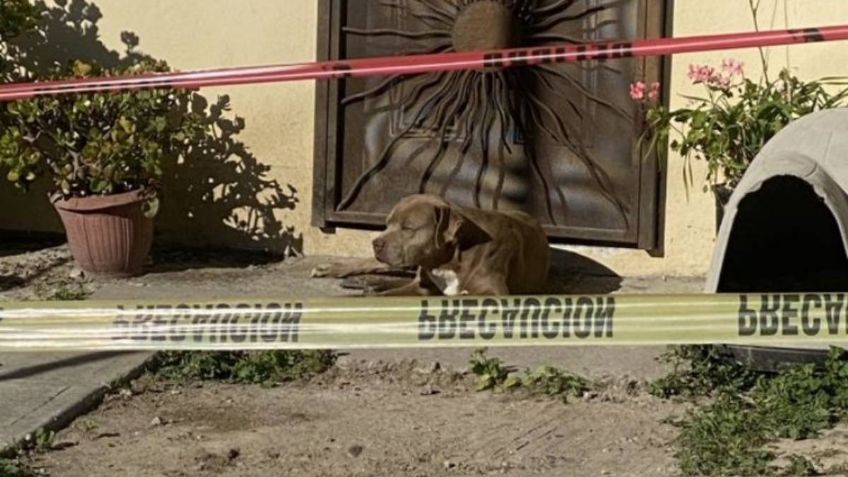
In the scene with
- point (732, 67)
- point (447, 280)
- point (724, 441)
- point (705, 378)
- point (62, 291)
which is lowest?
Answer: point (724, 441)

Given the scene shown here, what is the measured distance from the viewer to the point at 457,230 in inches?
326

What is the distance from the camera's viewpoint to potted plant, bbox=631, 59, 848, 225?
8.49 m

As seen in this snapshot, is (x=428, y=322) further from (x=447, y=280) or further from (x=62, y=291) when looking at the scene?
(x=62, y=291)

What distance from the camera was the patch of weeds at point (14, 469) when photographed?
5930 mm

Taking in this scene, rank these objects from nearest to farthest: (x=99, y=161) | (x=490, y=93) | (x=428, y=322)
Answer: (x=428, y=322) < (x=99, y=161) < (x=490, y=93)

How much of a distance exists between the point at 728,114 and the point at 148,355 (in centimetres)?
313

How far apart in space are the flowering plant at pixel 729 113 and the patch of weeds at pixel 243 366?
2328mm

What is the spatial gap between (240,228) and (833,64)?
345cm

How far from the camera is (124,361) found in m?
7.37

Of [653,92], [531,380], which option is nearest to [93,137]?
[653,92]

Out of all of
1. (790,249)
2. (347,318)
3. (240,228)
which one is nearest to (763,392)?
(790,249)

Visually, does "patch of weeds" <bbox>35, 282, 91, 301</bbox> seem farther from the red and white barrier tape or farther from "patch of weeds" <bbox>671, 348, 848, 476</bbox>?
"patch of weeds" <bbox>671, 348, 848, 476</bbox>

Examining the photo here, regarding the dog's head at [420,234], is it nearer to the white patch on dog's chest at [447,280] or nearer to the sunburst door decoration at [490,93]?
the white patch on dog's chest at [447,280]

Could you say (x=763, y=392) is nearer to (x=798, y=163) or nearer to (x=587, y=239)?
(x=798, y=163)
